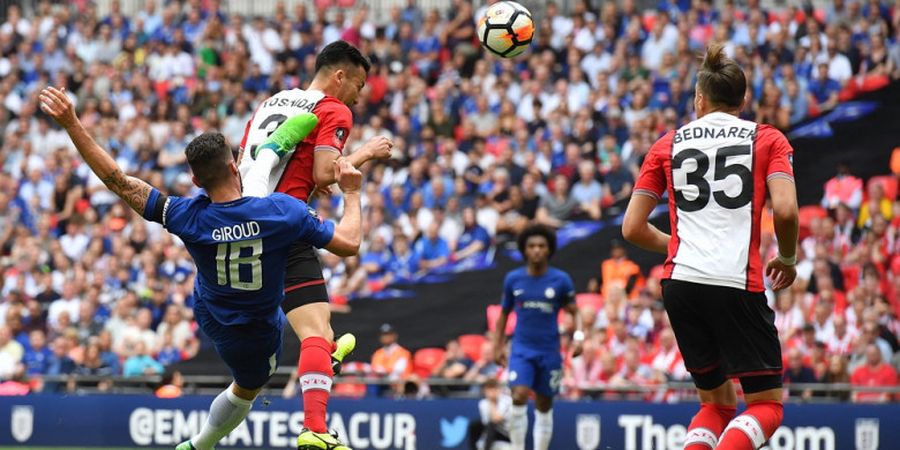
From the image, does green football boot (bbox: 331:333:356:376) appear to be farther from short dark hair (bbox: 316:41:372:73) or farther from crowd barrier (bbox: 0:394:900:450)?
crowd barrier (bbox: 0:394:900:450)

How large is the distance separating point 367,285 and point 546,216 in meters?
2.56

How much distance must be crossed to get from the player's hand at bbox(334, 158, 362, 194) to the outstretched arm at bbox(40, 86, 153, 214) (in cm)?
105

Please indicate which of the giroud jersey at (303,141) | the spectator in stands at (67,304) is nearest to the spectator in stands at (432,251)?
the spectator in stands at (67,304)

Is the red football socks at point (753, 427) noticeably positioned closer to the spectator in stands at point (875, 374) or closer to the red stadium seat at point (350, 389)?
the spectator in stands at point (875, 374)

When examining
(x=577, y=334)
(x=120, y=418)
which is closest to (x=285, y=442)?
(x=120, y=418)

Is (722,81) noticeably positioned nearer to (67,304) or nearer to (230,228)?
(230,228)

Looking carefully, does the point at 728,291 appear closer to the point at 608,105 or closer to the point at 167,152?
the point at 608,105

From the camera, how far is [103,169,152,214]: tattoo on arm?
755 cm

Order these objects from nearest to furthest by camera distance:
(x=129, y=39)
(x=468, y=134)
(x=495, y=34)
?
(x=495, y=34), (x=468, y=134), (x=129, y=39)

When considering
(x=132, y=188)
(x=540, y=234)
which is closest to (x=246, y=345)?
(x=132, y=188)

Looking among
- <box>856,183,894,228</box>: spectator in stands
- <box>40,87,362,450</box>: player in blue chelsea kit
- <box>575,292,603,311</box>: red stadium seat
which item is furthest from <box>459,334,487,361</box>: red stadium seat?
<box>40,87,362,450</box>: player in blue chelsea kit

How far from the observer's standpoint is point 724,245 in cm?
725

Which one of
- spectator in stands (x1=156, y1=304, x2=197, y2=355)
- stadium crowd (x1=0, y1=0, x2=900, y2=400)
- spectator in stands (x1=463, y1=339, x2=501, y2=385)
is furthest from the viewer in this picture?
spectator in stands (x1=156, y1=304, x2=197, y2=355)

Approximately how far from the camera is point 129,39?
80.5ft
